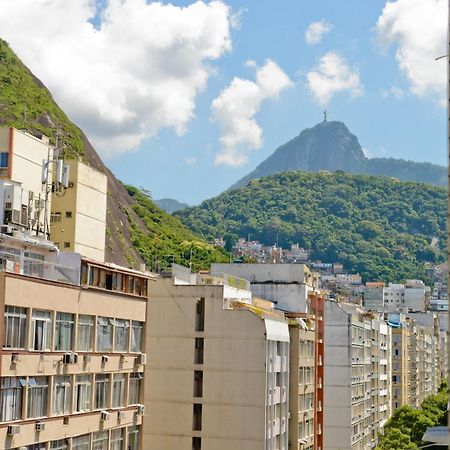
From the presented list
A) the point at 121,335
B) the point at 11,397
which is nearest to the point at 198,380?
the point at 121,335

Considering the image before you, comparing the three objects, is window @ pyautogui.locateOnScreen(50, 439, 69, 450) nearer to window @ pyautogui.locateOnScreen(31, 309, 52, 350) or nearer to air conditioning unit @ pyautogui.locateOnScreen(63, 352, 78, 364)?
air conditioning unit @ pyautogui.locateOnScreen(63, 352, 78, 364)

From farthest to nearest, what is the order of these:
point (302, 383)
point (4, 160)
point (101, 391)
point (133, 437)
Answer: point (302, 383) < point (4, 160) < point (133, 437) < point (101, 391)

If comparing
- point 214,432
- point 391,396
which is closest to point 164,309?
point 214,432

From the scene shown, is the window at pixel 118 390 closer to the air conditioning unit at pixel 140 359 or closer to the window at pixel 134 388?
the window at pixel 134 388

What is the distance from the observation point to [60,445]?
119 feet

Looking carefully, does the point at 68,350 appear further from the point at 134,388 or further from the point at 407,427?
the point at 407,427

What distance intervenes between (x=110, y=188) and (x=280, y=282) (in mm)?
103095

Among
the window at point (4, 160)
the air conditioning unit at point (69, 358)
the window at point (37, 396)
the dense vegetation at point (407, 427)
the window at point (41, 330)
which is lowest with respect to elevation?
the dense vegetation at point (407, 427)

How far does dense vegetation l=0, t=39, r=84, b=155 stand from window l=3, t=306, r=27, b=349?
377ft

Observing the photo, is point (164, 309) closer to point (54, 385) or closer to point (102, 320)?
point (102, 320)

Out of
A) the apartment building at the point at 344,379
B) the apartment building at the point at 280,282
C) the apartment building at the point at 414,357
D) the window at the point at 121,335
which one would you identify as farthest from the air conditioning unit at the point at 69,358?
the apartment building at the point at 414,357

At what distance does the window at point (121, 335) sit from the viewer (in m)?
41.8

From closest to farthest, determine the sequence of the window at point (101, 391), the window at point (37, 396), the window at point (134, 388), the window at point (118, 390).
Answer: the window at point (37, 396), the window at point (101, 391), the window at point (118, 390), the window at point (134, 388)

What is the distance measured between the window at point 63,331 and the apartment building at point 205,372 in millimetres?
16718
